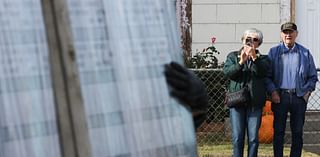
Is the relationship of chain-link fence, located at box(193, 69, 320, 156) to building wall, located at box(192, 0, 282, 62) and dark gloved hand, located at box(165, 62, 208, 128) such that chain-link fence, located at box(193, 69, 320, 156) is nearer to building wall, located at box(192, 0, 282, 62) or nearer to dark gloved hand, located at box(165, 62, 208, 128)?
building wall, located at box(192, 0, 282, 62)

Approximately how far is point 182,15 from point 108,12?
33.3 feet

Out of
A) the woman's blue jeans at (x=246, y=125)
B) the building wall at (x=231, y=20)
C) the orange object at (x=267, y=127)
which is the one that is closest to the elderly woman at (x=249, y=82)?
the woman's blue jeans at (x=246, y=125)

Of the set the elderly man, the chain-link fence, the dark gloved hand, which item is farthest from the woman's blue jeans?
the dark gloved hand

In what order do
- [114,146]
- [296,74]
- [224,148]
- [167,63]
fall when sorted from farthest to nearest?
[224,148] → [296,74] → [167,63] → [114,146]

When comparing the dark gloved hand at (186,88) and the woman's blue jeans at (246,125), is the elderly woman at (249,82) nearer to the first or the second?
the woman's blue jeans at (246,125)

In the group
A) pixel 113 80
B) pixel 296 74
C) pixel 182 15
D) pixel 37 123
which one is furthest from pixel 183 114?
pixel 182 15

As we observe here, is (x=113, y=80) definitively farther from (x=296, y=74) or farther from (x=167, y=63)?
(x=296, y=74)

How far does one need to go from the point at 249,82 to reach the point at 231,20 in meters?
4.12

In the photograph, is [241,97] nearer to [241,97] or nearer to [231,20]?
[241,97]

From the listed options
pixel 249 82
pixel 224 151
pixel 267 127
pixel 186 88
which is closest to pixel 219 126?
pixel 267 127

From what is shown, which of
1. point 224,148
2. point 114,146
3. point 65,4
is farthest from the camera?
point 224,148

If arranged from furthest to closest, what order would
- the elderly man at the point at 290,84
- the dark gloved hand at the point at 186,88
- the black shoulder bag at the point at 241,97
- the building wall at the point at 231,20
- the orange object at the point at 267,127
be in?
the building wall at the point at 231,20
the orange object at the point at 267,127
the elderly man at the point at 290,84
the black shoulder bag at the point at 241,97
the dark gloved hand at the point at 186,88

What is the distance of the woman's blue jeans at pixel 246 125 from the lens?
313 inches

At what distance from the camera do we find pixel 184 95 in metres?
1.90
